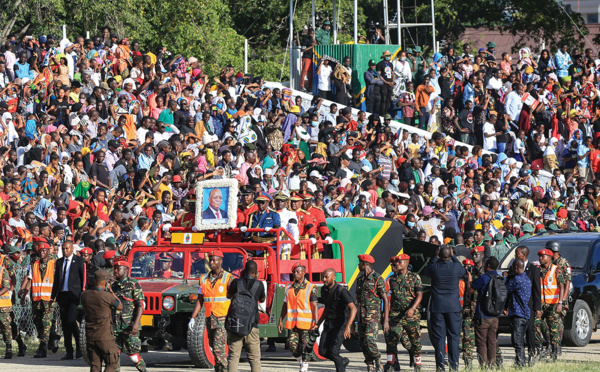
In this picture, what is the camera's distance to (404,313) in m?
12.7

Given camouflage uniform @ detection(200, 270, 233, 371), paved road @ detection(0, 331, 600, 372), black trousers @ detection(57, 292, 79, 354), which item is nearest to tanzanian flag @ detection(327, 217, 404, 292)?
paved road @ detection(0, 331, 600, 372)

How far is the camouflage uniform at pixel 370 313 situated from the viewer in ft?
41.2

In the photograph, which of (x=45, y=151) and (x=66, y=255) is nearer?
(x=66, y=255)

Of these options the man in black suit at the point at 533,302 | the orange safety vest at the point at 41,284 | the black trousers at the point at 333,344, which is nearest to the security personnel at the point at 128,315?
the black trousers at the point at 333,344

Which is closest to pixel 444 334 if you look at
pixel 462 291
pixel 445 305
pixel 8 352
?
pixel 445 305

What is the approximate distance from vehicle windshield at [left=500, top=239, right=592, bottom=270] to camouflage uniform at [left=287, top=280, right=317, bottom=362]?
5.24 metres

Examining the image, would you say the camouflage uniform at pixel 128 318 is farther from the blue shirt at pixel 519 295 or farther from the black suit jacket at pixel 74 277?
the blue shirt at pixel 519 295

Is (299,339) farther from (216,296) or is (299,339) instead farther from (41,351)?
(41,351)

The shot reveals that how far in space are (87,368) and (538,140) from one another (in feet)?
53.8

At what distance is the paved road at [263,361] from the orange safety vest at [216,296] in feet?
5.82

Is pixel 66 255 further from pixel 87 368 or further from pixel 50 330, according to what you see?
pixel 87 368

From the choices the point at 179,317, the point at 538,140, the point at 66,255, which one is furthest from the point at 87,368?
the point at 538,140

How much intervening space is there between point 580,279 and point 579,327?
73 cm

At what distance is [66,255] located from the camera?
49.3 feet
